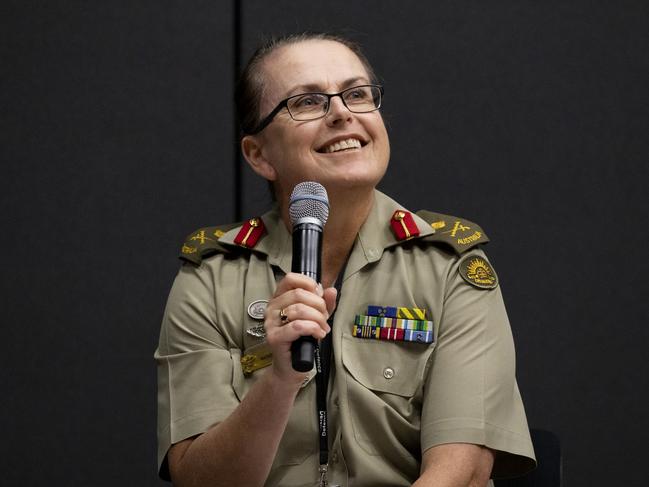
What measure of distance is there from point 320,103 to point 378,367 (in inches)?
17.8

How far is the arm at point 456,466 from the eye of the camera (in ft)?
4.65

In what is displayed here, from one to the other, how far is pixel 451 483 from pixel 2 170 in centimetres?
149

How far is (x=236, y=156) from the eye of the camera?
8.18 feet

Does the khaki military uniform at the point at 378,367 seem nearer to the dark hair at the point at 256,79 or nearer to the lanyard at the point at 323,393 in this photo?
the lanyard at the point at 323,393

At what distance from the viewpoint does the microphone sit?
1.15 m

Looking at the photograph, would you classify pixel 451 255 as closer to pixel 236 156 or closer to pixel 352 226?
pixel 352 226

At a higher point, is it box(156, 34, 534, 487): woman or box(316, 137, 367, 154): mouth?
box(316, 137, 367, 154): mouth

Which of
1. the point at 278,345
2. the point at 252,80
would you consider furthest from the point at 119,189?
the point at 278,345

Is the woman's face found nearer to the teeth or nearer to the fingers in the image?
the teeth

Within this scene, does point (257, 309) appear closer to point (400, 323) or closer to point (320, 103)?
A: point (400, 323)

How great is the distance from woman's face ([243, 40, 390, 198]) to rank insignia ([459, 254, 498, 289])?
8.0 inches

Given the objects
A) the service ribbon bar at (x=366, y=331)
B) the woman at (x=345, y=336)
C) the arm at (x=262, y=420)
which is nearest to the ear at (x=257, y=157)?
the woman at (x=345, y=336)

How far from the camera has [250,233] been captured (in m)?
1.75

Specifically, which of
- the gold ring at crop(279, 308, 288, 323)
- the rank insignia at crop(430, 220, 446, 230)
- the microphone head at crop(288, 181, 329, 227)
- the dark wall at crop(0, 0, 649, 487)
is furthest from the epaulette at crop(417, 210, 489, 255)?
the dark wall at crop(0, 0, 649, 487)
